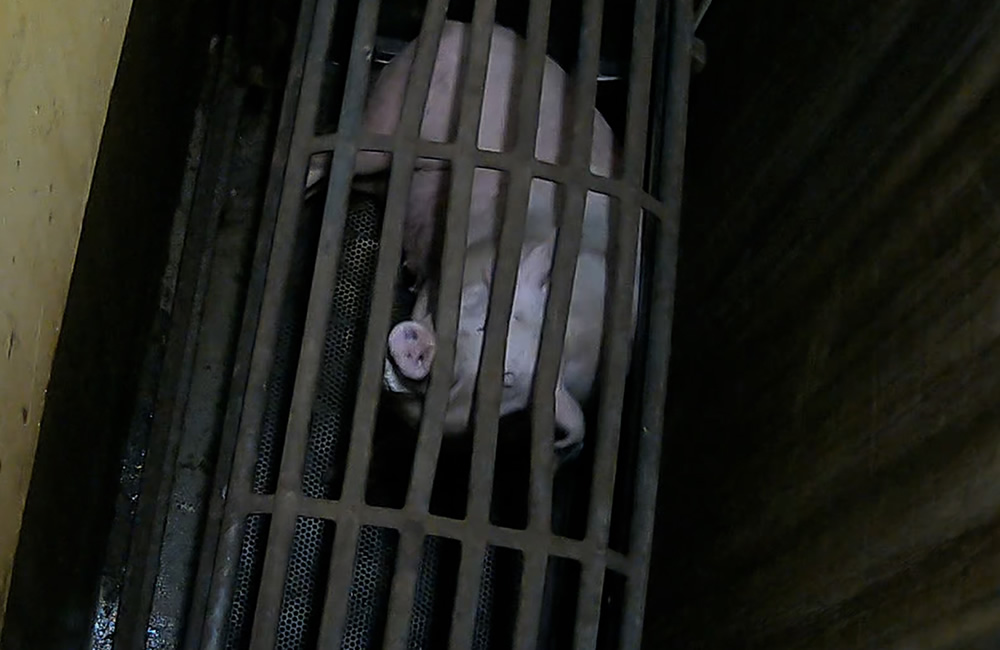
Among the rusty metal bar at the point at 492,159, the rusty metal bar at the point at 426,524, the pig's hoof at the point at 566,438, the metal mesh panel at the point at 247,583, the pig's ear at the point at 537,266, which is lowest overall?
the metal mesh panel at the point at 247,583

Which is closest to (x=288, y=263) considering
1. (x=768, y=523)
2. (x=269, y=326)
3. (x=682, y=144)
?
(x=269, y=326)

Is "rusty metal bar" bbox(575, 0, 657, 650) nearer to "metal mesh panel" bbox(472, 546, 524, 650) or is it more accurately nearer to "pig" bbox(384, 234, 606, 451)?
"pig" bbox(384, 234, 606, 451)

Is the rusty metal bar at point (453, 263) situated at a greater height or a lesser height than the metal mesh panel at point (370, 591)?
greater

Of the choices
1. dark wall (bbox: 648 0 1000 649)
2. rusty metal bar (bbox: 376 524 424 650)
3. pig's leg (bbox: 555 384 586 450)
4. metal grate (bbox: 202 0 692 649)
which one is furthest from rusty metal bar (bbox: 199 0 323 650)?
dark wall (bbox: 648 0 1000 649)

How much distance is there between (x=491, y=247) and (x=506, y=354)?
0.33ft

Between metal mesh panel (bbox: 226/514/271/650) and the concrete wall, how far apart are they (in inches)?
12.0

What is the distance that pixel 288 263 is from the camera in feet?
2.92

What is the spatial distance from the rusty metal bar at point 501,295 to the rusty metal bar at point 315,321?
0.36ft

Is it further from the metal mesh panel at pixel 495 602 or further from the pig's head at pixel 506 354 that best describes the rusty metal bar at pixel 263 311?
the metal mesh panel at pixel 495 602

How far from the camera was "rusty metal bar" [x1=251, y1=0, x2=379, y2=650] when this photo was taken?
817mm

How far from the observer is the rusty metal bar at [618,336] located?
33.4 inches

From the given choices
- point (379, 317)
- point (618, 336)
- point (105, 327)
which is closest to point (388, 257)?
point (379, 317)

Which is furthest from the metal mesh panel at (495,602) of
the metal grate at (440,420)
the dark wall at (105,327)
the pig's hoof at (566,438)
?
the dark wall at (105,327)

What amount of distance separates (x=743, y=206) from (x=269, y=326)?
0.54m
